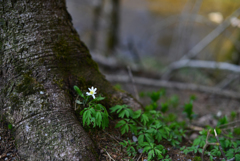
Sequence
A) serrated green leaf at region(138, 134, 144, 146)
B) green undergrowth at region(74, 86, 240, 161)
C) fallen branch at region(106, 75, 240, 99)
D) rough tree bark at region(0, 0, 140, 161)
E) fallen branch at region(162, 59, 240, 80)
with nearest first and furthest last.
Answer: rough tree bark at region(0, 0, 140, 161), green undergrowth at region(74, 86, 240, 161), serrated green leaf at region(138, 134, 144, 146), fallen branch at region(162, 59, 240, 80), fallen branch at region(106, 75, 240, 99)

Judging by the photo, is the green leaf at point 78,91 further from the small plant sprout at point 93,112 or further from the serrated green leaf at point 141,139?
the serrated green leaf at point 141,139

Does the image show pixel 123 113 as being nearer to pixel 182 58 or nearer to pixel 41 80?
pixel 41 80

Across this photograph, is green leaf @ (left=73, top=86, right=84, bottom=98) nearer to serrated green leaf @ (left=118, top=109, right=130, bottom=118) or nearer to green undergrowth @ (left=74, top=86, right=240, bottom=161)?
green undergrowth @ (left=74, top=86, right=240, bottom=161)

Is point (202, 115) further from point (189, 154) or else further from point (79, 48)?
point (79, 48)

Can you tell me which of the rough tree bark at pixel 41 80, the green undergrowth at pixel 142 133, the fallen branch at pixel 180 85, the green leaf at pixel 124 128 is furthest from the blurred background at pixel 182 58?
the rough tree bark at pixel 41 80

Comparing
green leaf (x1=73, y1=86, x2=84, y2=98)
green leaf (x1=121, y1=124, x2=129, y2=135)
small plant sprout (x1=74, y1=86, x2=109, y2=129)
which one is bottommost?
green leaf (x1=121, y1=124, x2=129, y2=135)

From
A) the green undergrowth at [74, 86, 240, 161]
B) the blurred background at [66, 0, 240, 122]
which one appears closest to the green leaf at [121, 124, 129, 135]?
the green undergrowth at [74, 86, 240, 161]

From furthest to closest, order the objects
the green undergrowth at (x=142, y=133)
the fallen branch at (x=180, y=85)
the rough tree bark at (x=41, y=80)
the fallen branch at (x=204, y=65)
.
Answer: the fallen branch at (x=180, y=85) → the fallen branch at (x=204, y=65) → the green undergrowth at (x=142, y=133) → the rough tree bark at (x=41, y=80)

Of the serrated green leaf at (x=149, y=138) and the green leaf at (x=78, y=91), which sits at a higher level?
the green leaf at (x=78, y=91)

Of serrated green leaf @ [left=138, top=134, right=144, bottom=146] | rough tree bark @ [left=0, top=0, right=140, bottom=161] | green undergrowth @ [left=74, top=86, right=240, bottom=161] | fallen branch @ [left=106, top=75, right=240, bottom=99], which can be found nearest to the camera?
rough tree bark @ [left=0, top=0, right=140, bottom=161]

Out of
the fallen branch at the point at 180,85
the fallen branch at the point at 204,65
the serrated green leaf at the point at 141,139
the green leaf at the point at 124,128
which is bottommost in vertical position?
the serrated green leaf at the point at 141,139
